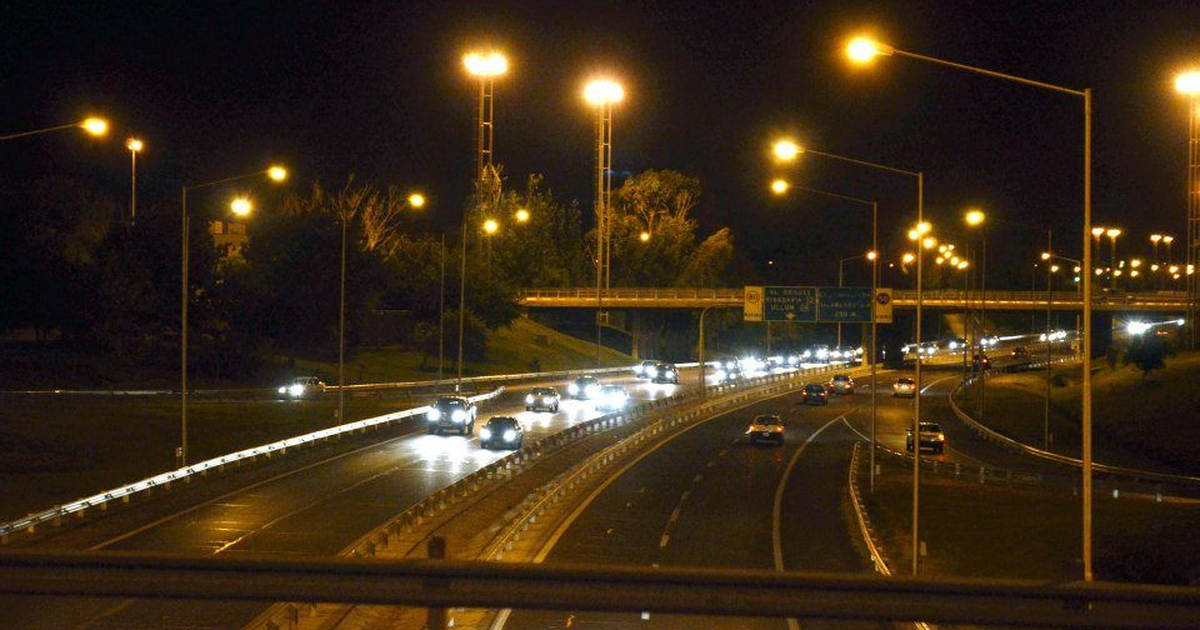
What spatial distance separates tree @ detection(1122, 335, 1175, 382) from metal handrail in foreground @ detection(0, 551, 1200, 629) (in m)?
77.3

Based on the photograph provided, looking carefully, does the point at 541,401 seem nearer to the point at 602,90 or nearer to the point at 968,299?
the point at 602,90

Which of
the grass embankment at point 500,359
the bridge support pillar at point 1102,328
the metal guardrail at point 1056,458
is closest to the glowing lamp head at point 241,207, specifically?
the grass embankment at point 500,359

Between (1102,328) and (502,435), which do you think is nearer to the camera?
(502,435)

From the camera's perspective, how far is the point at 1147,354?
249 ft

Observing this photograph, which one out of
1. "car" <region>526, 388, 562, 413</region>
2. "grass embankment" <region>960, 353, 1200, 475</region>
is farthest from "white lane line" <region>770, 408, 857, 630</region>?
"grass embankment" <region>960, 353, 1200, 475</region>

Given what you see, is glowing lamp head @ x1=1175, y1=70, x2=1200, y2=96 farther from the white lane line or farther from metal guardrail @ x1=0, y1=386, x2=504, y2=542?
metal guardrail @ x1=0, y1=386, x2=504, y2=542

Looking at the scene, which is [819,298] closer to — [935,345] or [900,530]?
[900,530]

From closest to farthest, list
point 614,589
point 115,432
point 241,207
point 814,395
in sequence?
point 614,589, point 115,432, point 241,207, point 814,395

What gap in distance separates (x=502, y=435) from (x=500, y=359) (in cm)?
5623

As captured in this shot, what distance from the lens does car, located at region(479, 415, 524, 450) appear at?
49.0 m

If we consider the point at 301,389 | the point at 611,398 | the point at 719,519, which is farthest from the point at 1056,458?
the point at 301,389

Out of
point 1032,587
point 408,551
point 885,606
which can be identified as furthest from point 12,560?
point 408,551

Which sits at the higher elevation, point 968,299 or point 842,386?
point 968,299

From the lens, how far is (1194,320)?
292ft
